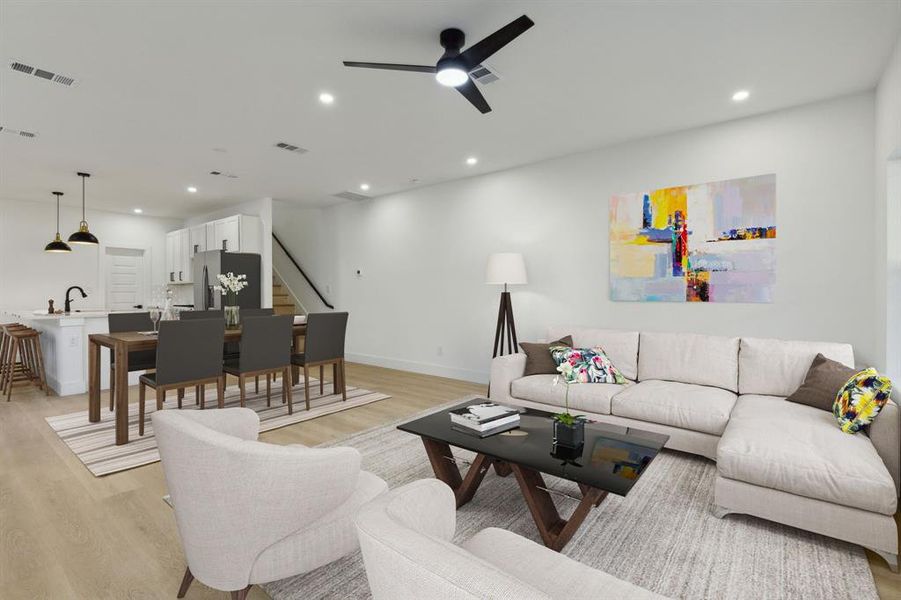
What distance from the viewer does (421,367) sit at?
6227mm

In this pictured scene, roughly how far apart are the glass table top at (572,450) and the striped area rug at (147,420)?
1.74 meters

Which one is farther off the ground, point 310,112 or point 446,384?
point 310,112

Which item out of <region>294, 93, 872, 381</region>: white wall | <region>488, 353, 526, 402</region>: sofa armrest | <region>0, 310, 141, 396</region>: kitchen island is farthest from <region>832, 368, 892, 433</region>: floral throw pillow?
<region>0, 310, 141, 396</region>: kitchen island

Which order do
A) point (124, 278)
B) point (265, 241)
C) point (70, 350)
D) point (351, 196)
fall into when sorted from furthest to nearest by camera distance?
point (124, 278)
point (265, 241)
point (351, 196)
point (70, 350)

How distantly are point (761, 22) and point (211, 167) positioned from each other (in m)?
5.40

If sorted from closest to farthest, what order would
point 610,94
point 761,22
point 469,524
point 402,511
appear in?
point 402,511, point 469,524, point 761,22, point 610,94

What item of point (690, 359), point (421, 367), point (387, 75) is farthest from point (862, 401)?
point (421, 367)

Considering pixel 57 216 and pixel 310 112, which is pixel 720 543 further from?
pixel 57 216

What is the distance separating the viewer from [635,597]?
3.50 ft

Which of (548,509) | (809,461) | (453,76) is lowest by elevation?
(548,509)

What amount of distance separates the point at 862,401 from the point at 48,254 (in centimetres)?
1027

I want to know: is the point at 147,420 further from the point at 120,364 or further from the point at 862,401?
the point at 862,401

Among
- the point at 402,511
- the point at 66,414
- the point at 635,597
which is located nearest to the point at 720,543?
the point at 635,597

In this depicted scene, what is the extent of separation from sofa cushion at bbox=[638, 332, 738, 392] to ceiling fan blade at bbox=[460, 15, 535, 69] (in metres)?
2.75
